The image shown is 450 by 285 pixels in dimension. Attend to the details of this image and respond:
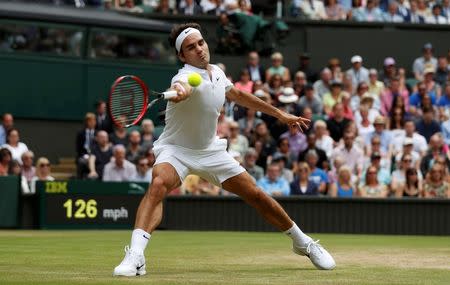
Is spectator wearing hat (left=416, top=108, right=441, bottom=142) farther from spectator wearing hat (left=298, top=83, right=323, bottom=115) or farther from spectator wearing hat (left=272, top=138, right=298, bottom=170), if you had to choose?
spectator wearing hat (left=272, top=138, right=298, bottom=170)

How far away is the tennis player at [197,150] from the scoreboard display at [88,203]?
341 inches

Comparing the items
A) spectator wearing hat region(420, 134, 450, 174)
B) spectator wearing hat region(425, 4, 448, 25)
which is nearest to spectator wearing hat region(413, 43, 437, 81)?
spectator wearing hat region(425, 4, 448, 25)

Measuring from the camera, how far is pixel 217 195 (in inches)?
730

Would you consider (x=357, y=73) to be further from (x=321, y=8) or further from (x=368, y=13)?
(x=368, y=13)

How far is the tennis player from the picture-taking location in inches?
350

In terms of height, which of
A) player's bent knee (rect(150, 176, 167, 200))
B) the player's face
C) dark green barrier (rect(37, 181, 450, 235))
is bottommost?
dark green barrier (rect(37, 181, 450, 235))

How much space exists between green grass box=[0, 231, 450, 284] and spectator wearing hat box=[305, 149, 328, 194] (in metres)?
3.21

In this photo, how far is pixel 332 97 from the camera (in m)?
21.5

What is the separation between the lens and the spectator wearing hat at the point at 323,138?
65.0 ft

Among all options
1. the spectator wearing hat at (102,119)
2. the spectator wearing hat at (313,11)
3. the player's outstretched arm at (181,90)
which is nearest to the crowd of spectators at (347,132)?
the spectator wearing hat at (313,11)

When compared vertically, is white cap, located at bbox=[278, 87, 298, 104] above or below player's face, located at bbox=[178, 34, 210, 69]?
below

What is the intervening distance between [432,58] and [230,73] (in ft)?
13.3

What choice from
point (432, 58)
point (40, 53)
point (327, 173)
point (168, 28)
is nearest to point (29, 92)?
point (40, 53)

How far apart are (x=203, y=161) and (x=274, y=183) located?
9458mm
